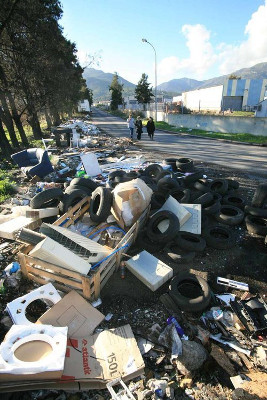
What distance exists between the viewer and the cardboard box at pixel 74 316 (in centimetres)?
291

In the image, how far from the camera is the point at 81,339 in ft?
9.16

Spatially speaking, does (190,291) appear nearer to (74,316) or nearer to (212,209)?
(74,316)

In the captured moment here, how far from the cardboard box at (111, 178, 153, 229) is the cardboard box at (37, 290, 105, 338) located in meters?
1.75

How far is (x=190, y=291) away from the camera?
363 centimetres

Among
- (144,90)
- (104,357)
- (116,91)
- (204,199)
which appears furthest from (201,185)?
(116,91)

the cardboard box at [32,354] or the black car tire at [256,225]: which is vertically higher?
the cardboard box at [32,354]

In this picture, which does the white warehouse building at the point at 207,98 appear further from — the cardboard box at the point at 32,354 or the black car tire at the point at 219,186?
the cardboard box at the point at 32,354

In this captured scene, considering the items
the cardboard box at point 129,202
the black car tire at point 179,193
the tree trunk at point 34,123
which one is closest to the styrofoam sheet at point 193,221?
the black car tire at point 179,193

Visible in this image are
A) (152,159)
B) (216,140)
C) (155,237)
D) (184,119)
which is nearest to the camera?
(155,237)

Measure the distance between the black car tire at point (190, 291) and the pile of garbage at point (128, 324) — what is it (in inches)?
0.6

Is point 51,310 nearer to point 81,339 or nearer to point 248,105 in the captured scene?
point 81,339

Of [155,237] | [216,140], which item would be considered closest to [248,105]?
[216,140]

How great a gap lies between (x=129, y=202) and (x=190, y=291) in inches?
73.3

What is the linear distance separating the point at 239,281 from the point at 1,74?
15.3m
